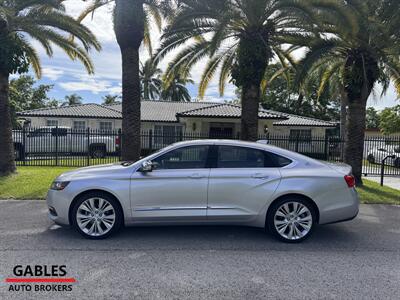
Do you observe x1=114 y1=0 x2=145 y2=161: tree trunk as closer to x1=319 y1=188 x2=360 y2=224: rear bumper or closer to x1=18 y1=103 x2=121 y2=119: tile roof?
x1=319 y1=188 x2=360 y2=224: rear bumper

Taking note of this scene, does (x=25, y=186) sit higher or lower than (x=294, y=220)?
lower

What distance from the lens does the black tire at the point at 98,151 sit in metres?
18.2

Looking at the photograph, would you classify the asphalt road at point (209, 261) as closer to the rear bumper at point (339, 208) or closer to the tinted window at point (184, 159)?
the rear bumper at point (339, 208)

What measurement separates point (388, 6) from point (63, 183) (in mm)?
10365

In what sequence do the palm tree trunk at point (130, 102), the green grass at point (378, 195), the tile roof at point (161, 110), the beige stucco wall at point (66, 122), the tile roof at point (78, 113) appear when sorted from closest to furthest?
the green grass at point (378, 195) → the palm tree trunk at point (130, 102) → the tile roof at point (78, 113) → the beige stucco wall at point (66, 122) → the tile roof at point (161, 110)

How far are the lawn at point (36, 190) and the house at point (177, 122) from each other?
38.7ft

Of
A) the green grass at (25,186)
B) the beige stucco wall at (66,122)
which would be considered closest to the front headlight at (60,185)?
the green grass at (25,186)

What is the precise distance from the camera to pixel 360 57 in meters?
10.4

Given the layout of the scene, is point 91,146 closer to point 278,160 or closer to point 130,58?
point 130,58

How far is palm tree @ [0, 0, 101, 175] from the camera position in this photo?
934 centimetres

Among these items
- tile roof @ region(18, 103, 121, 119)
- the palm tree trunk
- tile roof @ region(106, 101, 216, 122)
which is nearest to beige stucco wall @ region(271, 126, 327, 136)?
tile roof @ region(106, 101, 216, 122)

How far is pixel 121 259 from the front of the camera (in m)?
4.13

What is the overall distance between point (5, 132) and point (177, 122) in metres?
15.0

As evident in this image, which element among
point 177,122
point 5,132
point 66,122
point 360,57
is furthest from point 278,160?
point 66,122
